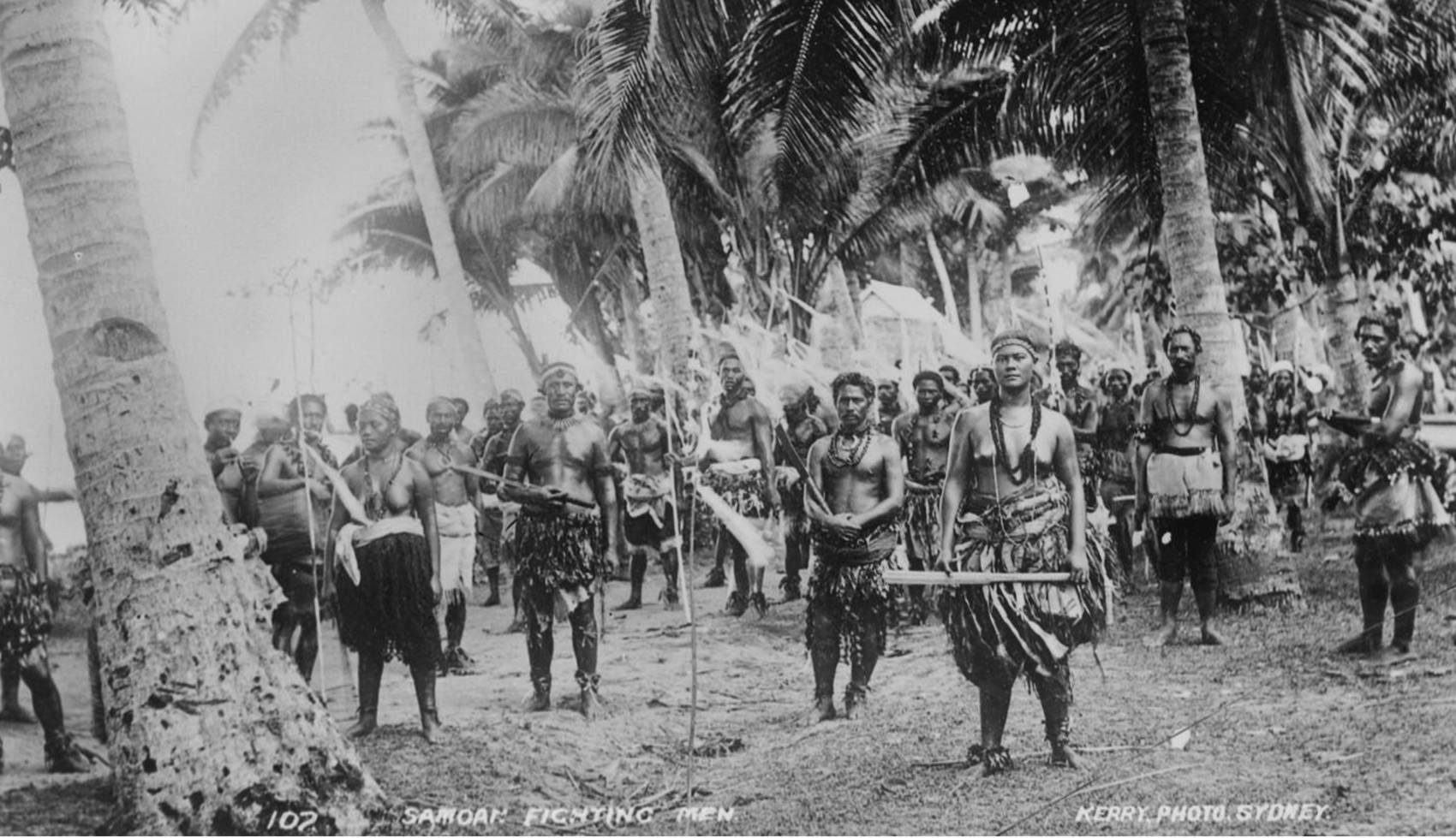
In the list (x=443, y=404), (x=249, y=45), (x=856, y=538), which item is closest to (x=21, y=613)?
(x=443, y=404)

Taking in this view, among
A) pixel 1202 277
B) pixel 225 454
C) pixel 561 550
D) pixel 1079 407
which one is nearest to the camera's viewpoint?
pixel 225 454

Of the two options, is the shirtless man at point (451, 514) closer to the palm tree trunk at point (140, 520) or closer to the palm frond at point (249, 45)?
the palm tree trunk at point (140, 520)

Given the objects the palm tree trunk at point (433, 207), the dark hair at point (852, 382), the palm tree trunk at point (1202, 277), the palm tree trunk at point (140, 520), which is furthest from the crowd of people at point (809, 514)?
the palm tree trunk at point (140, 520)

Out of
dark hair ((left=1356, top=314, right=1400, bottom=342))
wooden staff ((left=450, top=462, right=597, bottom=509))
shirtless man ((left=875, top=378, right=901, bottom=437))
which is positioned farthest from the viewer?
shirtless man ((left=875, top=378, right=901, bottom=437))

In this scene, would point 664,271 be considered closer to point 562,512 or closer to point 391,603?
point 562,512

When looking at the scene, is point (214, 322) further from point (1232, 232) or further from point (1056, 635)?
point (1232, 232)

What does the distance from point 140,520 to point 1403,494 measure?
196 inches

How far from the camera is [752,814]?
4285 millimetres

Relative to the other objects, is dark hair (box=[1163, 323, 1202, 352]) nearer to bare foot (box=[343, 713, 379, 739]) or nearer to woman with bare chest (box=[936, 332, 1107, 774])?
woman with bare chest (box=[936, 332, 1107, 774])

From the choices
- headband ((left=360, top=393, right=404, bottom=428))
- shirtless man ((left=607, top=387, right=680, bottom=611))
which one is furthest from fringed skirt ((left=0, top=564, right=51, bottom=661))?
shirtless man ((left=607, top=387, right=680, bottom=611))

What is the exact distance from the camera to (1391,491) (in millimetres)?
4863

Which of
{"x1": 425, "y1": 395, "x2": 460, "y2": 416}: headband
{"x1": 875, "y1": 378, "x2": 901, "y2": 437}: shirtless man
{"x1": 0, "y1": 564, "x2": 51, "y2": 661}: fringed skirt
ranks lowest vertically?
{"x1": 0, "y1": 564, "x2": 51, "y2": 661}: fringed skirt

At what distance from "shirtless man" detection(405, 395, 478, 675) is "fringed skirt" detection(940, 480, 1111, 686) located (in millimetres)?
2041

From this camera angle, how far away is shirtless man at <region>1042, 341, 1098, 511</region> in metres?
4.89
